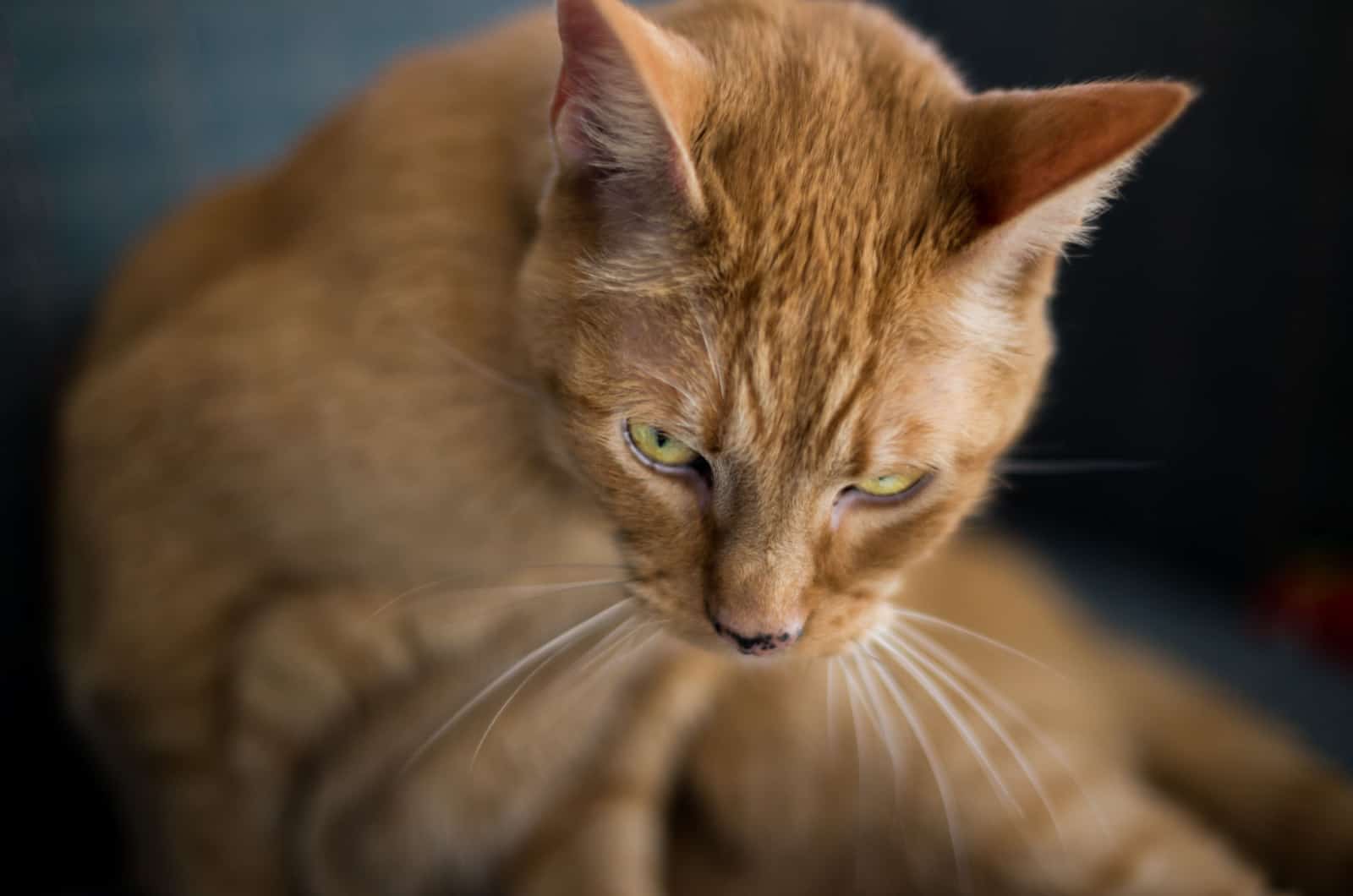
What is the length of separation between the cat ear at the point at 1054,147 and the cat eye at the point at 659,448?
29 centimetres

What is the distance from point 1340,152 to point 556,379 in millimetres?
1407

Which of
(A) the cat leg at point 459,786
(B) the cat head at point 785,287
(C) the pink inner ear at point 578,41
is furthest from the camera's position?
(A) the cat leg at point 459,786

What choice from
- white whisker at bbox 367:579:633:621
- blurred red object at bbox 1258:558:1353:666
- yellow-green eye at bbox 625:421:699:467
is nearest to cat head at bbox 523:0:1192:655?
yellow-green eye at bbox 625:421:699:467

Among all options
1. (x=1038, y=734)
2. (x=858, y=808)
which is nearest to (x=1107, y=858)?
(x=1038, y=734)

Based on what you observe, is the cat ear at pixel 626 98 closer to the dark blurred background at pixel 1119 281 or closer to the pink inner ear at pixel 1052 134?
the pink inner ear at pixel 1052 134

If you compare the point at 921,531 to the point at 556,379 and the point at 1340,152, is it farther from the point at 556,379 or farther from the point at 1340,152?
the point at 1340,152

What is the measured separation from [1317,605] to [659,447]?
1452 millimetres

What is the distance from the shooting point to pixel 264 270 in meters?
1.26

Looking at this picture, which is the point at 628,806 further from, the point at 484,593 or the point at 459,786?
the point at 484,593

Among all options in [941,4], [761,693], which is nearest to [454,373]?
[761,693]

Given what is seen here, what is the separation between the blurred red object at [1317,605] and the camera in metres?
1.87

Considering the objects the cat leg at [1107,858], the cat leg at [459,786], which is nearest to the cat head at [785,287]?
the cat leg at [459,786]

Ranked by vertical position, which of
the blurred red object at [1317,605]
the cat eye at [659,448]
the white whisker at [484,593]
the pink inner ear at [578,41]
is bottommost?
the blurred red object at [1317,605]

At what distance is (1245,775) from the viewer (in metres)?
1.51
